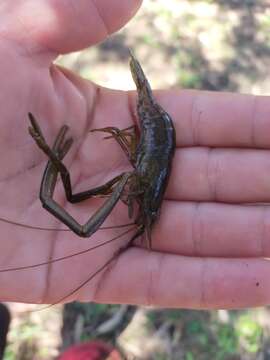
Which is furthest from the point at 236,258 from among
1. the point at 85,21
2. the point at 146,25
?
the point at 146,25

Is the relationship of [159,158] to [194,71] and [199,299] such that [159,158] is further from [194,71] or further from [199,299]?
[194,71]

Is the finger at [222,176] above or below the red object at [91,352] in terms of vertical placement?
above

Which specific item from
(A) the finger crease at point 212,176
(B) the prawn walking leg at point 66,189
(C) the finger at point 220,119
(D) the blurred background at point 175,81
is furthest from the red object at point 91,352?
(C) the finger at point 220,119

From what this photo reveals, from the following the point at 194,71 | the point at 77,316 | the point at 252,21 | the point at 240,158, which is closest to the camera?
the point at 240,158

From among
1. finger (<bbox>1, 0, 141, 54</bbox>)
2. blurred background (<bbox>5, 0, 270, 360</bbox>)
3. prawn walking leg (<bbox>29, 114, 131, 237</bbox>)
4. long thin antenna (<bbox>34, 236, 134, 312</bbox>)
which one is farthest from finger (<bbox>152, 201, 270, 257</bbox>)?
blurred background (<bbox>5, 0, 270, 360</bbox>)

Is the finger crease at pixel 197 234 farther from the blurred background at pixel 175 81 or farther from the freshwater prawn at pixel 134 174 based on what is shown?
the blurred background at pixel 175 81

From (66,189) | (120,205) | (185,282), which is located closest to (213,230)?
(185,282)
